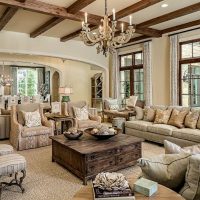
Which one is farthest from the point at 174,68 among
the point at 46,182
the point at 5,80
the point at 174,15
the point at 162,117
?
the point at 5,80

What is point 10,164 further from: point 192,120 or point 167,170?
point 192,120

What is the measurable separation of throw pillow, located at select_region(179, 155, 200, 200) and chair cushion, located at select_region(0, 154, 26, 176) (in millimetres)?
2198

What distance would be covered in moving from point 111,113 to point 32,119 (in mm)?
3253

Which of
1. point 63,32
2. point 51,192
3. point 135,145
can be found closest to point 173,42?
point 63,32

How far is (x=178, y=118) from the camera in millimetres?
5324

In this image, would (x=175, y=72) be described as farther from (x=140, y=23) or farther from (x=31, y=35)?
(x=31, y=35)

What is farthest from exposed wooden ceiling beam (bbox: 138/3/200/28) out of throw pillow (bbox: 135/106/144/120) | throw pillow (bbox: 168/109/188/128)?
throw pillow (bbox: 135/106/144/120)

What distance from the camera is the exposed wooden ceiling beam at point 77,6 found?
4.66m

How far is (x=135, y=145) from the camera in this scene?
411 cm

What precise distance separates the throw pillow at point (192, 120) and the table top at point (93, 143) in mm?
1691

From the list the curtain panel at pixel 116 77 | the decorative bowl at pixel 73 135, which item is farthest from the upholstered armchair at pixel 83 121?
the curtain panel at pixel 116 77

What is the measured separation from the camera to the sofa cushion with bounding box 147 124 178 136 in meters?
5.14

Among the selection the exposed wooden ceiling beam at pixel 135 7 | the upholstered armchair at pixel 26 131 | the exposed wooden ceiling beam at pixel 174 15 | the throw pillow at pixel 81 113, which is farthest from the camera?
the throw pillow at pixel 81 113

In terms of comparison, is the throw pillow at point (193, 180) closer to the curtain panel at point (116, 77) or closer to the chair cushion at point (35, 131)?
the chair cushion at point (35, 131)
